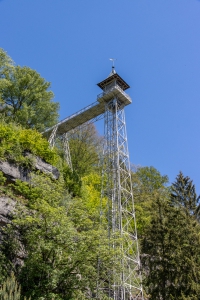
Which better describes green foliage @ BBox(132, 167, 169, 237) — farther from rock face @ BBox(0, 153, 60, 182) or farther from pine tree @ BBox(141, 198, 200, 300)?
pine tree @ BBox(141, 198, 200, 300)

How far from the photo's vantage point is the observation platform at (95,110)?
1706 centimetres

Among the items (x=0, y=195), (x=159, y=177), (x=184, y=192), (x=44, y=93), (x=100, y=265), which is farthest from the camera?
(x=159, y=177)

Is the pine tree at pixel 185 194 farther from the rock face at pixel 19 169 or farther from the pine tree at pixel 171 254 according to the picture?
the rock face at pixel 19 169

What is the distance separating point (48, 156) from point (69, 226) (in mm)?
5707

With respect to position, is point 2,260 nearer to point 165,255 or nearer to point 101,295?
point 101,295

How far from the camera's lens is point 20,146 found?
12148mm

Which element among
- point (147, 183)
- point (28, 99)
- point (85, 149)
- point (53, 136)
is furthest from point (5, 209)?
point (147, 183)

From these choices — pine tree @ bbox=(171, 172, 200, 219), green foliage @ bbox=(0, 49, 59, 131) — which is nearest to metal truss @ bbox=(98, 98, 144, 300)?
pine tree @ bbox=(171, 172, 200, 219)

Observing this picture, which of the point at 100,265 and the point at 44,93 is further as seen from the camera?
Answer: the point at 44,93


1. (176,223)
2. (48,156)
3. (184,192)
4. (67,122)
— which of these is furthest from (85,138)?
(176,223)

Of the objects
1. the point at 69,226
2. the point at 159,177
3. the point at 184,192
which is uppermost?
the point at 159,177

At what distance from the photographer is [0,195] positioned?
997 centimetres

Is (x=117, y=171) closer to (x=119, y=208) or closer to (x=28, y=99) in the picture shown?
(x=119, y=208)

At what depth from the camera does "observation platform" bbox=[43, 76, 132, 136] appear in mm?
17062
